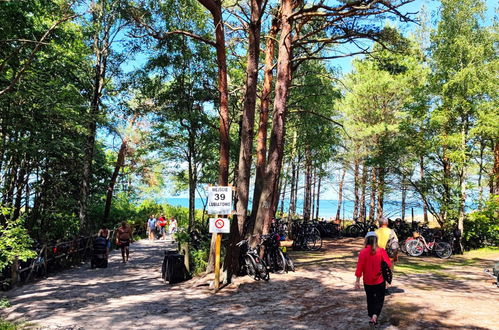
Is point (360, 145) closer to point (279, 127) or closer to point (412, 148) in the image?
point (412, 148)

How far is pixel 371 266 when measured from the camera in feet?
19.5

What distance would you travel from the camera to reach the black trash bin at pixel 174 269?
34.3ft

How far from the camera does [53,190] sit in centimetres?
1770

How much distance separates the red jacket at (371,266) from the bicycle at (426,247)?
1102 cm

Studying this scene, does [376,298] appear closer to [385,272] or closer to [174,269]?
[385,272]

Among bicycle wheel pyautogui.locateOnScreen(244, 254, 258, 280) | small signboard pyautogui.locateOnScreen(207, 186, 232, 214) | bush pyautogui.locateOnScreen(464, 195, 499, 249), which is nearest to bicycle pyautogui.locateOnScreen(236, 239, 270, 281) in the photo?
bicycle wheel pyautogui.locateOnScreen(244, 254, 258, 280)

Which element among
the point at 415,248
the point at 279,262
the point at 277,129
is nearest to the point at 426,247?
the point at 415,248

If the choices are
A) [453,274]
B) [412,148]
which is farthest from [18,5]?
[412,148]

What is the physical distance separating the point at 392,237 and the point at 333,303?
228 cm

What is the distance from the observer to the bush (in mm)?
17719

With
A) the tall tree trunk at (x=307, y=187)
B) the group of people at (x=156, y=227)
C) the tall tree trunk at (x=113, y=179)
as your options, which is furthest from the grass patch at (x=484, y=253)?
the tall tree trunk at (x=113, y=179)

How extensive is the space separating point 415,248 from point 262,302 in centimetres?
1063

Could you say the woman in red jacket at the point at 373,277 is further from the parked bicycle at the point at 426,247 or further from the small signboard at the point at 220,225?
the parked bicycle at the point at 426,247

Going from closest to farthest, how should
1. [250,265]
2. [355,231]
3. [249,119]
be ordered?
1. [250,265]
2. [249,119]
3. [355,231]
